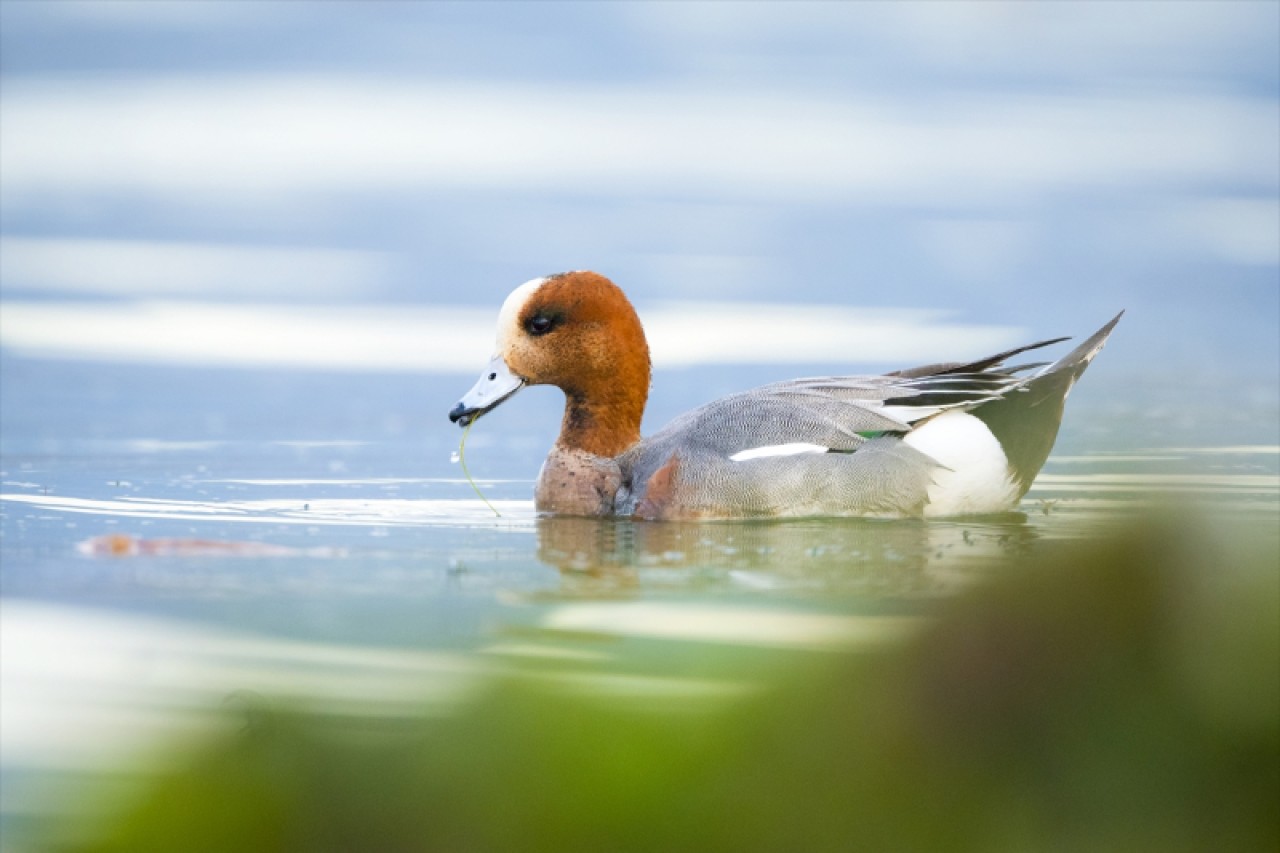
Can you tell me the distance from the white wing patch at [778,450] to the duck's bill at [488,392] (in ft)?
2.94

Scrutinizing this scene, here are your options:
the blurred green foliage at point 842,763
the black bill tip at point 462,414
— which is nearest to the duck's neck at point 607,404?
the black bill tip at point 462,414

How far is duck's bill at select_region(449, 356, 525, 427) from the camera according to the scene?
5.66 metres

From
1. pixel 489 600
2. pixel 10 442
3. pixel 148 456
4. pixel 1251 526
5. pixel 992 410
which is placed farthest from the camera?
pixel 10 442

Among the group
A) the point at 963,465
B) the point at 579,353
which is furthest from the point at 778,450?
the point at 579,353

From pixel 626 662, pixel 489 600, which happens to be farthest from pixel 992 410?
pixel 626 662

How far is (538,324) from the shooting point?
5.82 m

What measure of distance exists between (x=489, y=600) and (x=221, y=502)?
8.09ft

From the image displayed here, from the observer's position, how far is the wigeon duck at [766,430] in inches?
209

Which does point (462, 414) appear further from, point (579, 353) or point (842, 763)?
point (842, 763)

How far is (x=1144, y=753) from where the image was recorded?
1713 mm

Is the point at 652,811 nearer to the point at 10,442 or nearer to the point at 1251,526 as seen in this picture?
the point at 1251,526

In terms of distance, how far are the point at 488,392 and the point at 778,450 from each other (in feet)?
3.41

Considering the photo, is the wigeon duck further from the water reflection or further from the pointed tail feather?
the water reflection

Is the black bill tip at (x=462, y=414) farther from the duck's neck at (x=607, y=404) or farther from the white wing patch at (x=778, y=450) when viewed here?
the white wing patch at (x=778, y=450)
